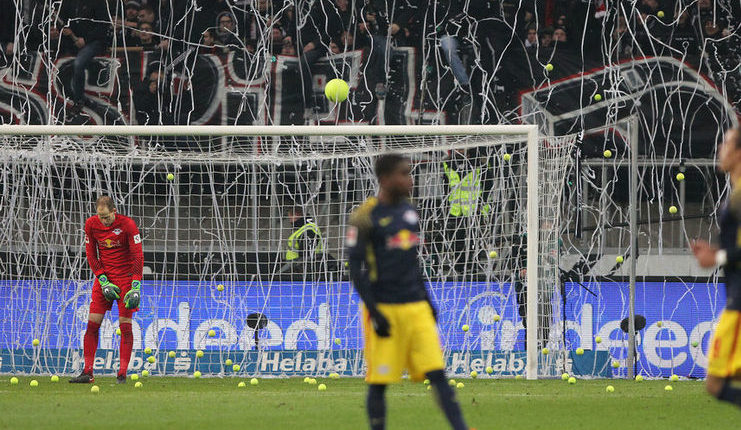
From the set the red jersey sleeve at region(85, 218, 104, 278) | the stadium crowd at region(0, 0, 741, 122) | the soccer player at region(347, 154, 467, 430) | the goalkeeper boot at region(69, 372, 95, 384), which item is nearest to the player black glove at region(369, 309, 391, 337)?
the soccer player at region(347, 154, 467, 430)

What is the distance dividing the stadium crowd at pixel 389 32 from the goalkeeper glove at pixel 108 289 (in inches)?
174

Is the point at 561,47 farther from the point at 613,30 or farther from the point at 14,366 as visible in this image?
the point at 14,366

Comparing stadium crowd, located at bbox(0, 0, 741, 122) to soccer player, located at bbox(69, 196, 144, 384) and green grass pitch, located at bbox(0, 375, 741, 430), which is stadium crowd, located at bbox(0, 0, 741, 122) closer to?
soccer player, located at bbox(69, 196, 144, 384)

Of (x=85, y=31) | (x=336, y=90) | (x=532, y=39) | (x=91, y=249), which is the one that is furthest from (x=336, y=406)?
(x=85, y=31)

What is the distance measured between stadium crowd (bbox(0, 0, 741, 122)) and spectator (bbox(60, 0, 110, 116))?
0.01 meters

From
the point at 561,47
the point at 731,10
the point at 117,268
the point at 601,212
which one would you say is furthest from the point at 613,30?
the point at 117,268

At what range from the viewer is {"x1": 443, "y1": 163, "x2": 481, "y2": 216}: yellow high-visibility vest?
11.2 metres

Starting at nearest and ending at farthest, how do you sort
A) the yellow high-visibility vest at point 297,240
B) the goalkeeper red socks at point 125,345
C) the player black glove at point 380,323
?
1. the player black glove at point 380,323
2. the goalkeeper red socks at point 125,345
3. the yellow high-visibility vest at point 297,240

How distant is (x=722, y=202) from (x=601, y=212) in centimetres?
154

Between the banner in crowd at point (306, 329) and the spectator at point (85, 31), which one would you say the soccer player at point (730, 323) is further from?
the spectator at point (85, 31)

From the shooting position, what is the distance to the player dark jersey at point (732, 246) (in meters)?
4.63

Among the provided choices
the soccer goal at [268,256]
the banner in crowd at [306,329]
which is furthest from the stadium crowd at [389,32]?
the banner in crowd at [306,329]

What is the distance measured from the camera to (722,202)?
42.4 feet

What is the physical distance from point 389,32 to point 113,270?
5.41 metres
